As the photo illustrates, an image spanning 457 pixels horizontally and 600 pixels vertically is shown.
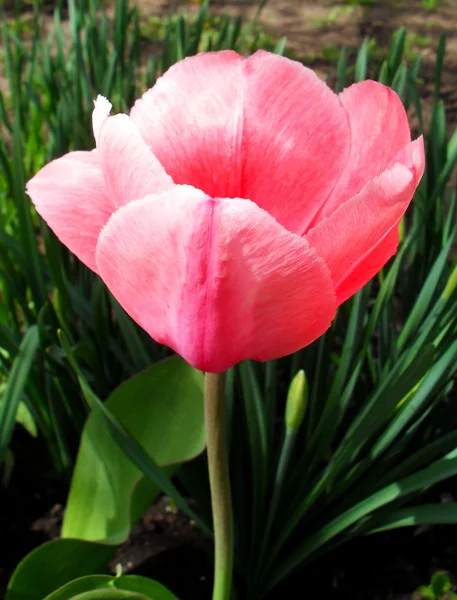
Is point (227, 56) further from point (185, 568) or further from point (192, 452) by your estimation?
point (185, 568)

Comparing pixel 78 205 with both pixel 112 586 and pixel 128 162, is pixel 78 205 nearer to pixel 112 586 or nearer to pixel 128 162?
pixel 128 162

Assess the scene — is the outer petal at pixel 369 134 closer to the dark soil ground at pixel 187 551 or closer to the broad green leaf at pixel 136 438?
the broad green leaf at pixel 136 438

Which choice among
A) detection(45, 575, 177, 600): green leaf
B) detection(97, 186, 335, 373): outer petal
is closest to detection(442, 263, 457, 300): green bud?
detection(97, 186, 335, 373): outer petal

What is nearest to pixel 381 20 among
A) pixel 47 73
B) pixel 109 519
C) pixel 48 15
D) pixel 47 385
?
pixel 48 15

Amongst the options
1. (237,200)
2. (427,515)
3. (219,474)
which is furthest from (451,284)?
(237,200)

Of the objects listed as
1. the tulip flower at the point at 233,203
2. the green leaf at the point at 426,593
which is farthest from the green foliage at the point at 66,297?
the green leaf at the point at 426,593

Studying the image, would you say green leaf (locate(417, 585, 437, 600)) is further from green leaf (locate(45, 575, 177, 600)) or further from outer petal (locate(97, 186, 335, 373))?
outer petal (locate(97, 186, 335, 373))
